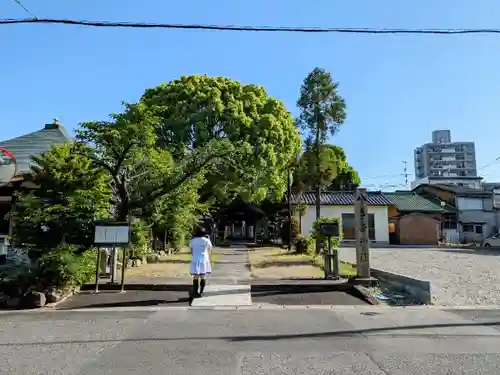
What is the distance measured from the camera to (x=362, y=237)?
448 inches

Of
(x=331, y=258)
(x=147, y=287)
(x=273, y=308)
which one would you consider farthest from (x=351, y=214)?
(x=273, y=308)

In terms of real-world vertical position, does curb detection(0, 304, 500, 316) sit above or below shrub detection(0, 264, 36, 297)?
below

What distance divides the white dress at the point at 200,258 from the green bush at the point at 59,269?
2398 mm

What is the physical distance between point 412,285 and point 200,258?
182 inches

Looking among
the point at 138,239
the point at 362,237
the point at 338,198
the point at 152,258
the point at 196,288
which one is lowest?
the point at 196,288

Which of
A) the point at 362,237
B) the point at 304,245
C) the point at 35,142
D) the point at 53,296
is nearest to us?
the point at 53,296

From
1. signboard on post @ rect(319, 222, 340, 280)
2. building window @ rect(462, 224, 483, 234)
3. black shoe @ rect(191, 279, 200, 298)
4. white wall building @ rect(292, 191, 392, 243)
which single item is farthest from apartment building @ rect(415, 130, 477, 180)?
black shoe @ rect(191, 279, 200, 298)

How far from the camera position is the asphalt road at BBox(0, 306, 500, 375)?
4746 mm

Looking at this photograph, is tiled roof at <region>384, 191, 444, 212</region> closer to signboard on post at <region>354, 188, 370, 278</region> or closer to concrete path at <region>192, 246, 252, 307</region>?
concrete path at <region>192, 246, 252, 307</region>

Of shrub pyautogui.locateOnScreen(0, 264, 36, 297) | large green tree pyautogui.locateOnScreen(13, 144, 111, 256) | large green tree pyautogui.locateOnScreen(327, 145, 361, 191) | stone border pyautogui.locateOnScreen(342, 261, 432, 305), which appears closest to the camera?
shrub pyautogui.locateOnScreen(0, 264, 36, 297)

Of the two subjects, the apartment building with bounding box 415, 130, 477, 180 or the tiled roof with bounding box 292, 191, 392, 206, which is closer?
the tiled roof with bounding box 292, 191, 392, 206

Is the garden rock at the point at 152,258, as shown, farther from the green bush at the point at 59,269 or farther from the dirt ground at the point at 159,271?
the green bush at the point at 59,269

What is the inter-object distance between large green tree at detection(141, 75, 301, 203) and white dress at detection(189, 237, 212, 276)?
1334 cm

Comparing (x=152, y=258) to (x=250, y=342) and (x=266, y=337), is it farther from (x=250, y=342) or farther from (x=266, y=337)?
(x=250, y=342)
